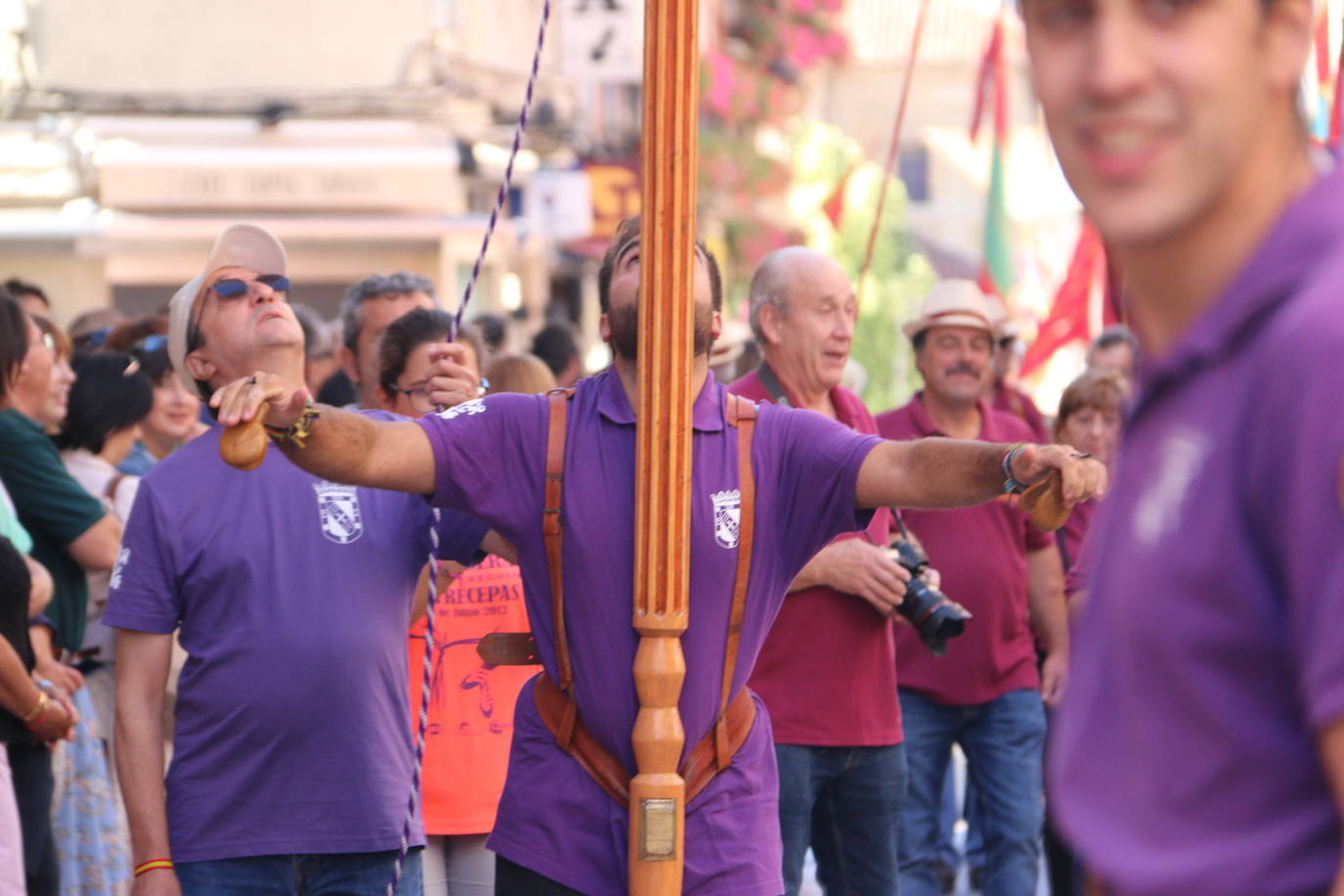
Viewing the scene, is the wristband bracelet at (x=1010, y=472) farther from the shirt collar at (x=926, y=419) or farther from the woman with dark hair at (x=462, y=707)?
the shirt collar at (x=926, y=419)

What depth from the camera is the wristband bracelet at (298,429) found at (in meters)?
3.32

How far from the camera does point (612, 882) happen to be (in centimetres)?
359

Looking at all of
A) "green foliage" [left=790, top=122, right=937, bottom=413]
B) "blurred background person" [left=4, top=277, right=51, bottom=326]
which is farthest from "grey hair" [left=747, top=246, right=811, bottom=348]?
"green foliage" [left=790, top=122, right=937, bottom=413]

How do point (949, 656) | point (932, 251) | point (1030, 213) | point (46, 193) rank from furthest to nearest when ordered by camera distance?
point (932, 251) → point (1030, 213) → point (46, 193) → point (949, 656)

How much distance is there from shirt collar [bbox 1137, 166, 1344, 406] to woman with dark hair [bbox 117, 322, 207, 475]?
566cm

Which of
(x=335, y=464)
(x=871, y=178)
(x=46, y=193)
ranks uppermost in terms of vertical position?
(x=871, y=178)

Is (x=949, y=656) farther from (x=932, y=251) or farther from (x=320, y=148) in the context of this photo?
(x=932, y=251)

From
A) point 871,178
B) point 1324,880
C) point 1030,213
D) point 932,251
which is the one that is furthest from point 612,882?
point 932,251

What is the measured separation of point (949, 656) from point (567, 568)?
307cm

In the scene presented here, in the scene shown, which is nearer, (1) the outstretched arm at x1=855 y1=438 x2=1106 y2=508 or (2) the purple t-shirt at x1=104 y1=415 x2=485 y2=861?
(1) the outstretched arm at x1=855 y1=438 x2=1106 y2=508

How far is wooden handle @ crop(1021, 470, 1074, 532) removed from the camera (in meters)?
3.37

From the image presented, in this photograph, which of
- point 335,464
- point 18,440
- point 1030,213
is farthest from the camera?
point 1030,213

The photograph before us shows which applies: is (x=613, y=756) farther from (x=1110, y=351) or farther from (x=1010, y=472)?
(x=1110, y=351)

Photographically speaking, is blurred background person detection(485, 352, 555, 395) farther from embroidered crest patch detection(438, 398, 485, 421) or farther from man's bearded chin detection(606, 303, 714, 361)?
embroidered crest patch detection(438, 398, 485, 421)
